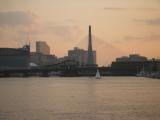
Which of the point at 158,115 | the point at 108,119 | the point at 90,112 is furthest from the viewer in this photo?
the point at 90,112

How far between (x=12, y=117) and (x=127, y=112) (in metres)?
11.7

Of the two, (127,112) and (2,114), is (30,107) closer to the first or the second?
(2,114)

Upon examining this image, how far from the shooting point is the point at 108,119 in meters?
49.1

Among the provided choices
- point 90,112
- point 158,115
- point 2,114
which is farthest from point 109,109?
point 2,114

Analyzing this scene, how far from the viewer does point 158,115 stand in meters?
52.4

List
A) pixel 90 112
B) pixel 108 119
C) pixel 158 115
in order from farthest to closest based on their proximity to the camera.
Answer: pixel 90 112 → pixel 158 115 → pixel 108 119

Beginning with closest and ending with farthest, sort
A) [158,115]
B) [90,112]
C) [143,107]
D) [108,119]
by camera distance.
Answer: [108,119]
[158,115]
[90,112]
[143,107]

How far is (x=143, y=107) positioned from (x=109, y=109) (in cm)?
440

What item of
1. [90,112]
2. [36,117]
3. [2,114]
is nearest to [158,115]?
[90,112]

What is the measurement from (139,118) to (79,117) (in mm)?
5557

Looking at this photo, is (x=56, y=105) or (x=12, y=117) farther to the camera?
(x=56, y=105)

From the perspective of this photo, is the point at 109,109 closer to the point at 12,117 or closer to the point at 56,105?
the point at 56,105

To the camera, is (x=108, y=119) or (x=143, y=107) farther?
(x=143, y=107)

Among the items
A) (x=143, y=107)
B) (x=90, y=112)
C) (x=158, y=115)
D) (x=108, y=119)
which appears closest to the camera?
(x=108, y=119)
